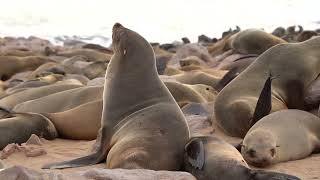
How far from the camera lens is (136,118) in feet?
12.9

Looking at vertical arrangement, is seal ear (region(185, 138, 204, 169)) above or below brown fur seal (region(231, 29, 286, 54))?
above

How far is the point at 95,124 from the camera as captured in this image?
4977 mm

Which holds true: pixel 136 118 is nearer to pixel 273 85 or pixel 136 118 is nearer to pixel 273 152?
pixel 273 152

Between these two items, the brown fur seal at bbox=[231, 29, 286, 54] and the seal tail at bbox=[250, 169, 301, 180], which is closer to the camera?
the seal tail at bbox=[250, 169, 301, 180]

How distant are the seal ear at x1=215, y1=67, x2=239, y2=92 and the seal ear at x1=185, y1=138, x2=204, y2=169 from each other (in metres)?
3.10

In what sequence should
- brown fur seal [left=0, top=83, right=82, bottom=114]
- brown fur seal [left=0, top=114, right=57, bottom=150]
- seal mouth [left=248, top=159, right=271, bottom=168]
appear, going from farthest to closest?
brown fur seal [left=0, top=83, right=82, bottom=114]
brown fur seal [left=0, top=114, right=57, bottom=150]
seal mouth [left=248, top=159, right=271, bottom=168]

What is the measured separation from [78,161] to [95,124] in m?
1.20

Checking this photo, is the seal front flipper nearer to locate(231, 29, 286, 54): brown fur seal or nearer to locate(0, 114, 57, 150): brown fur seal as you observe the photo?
locate(0, 114, 57, 150): brown fur seal

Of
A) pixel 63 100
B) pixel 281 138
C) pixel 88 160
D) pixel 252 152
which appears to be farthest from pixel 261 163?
pixel 63 100

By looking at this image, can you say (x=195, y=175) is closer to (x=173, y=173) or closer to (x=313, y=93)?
(x=173, y=173)

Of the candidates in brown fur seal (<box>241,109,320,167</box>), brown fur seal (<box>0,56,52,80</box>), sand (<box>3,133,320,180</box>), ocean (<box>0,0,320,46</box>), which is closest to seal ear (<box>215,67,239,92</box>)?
brown fur seal (<box>241,109,320,167</box>)

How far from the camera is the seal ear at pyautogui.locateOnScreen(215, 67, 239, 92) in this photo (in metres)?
6.49

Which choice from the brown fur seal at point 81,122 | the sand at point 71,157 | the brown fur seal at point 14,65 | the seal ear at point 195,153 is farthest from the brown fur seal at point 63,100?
the brown fur seal at point 14,65

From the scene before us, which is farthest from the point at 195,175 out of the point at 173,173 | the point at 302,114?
the point at 302,114
